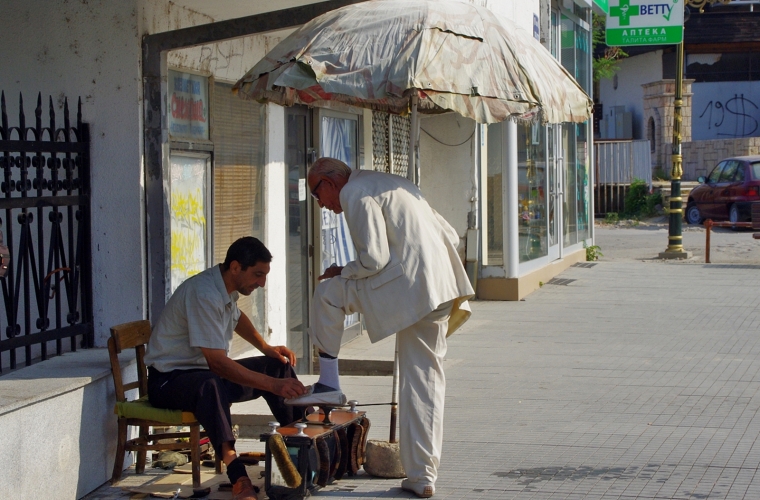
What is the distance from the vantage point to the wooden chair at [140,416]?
16.6ft

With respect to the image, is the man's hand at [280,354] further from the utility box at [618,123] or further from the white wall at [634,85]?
the utility box at [618,123]

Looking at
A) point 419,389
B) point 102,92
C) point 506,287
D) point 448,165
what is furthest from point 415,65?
point 506,287

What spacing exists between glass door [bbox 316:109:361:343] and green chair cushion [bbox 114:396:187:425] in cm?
396

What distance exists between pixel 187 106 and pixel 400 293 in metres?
2.63

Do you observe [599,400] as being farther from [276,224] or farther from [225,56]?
[225,56]

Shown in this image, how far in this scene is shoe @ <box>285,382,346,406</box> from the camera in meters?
4.91

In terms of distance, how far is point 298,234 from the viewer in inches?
347

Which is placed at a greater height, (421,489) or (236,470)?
(236,470)

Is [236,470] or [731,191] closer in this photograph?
[236,470]

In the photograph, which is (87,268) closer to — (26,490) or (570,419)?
(26,490)

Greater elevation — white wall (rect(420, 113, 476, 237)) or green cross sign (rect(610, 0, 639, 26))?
green cross sign (rect(610, 0, 639, 26))

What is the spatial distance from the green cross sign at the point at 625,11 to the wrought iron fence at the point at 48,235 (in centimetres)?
1312

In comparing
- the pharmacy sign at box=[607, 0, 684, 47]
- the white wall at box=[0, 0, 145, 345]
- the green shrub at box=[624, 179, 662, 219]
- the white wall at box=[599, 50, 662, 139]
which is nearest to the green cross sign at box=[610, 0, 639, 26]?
the pharmacy sign at box=[607, 0, 684, 47]

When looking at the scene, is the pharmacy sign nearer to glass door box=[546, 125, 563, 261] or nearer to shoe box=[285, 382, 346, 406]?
glass door box=[546, 125, 563, 261]
